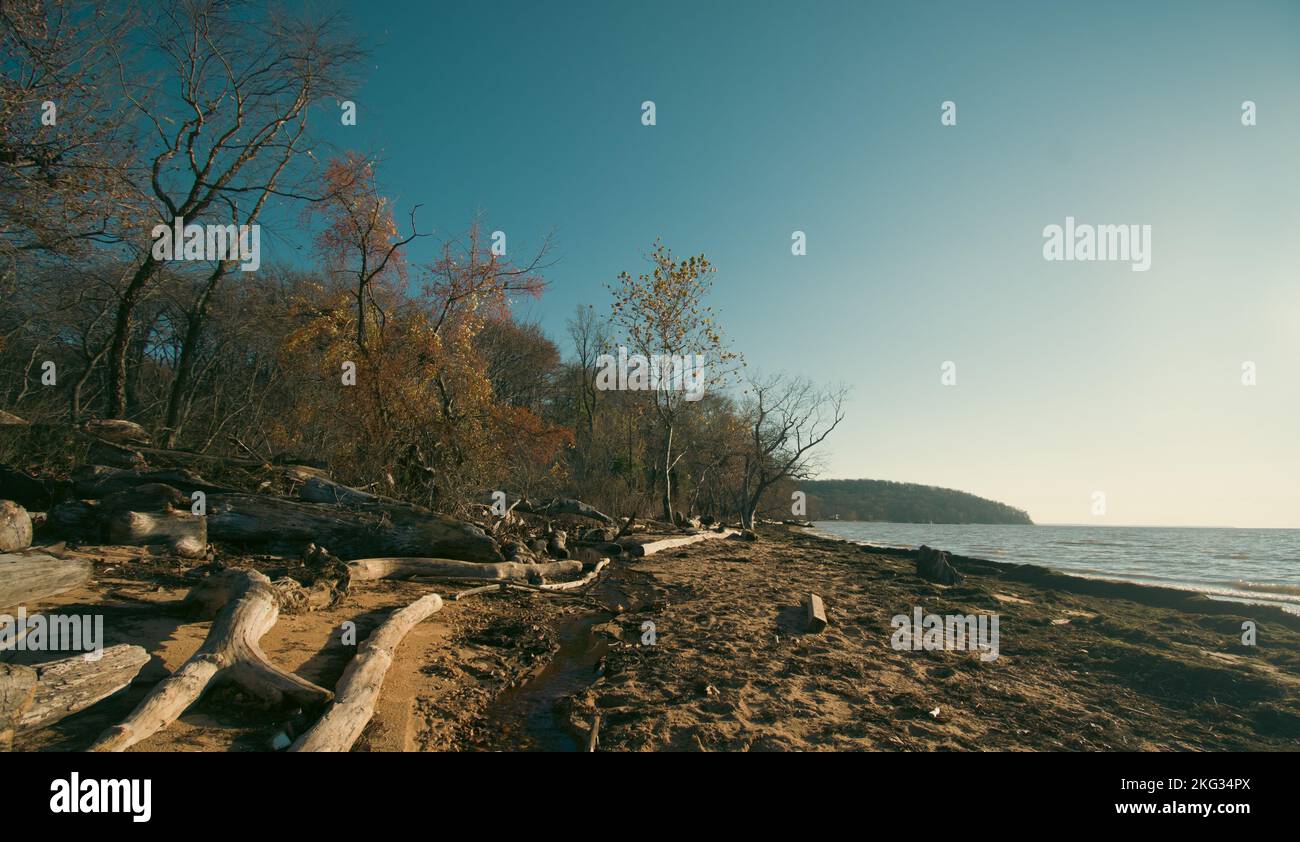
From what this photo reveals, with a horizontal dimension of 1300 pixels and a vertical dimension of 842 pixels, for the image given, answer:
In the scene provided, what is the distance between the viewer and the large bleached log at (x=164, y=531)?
7.07 m

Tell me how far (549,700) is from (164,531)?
18.3 ft

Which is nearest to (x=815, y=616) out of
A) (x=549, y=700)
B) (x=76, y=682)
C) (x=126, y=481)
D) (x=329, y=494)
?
(x=549, y=700)

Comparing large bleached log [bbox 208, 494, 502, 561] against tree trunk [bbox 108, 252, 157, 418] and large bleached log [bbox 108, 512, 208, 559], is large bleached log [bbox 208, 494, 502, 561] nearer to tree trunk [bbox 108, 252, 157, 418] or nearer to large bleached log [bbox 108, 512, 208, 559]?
large bleached log [bbox 108, 512, 208, 559]

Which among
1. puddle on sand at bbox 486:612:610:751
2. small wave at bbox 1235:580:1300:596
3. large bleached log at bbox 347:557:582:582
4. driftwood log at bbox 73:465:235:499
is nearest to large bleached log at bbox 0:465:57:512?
driftwood log at bbox 73:465:235:499

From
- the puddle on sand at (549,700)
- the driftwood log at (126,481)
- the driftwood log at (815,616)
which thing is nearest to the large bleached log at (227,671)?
the puddle on sand at (549,700)

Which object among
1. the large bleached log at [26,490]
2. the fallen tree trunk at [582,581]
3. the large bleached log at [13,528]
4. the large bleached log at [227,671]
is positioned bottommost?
the fallen tree trunk at [582,581]

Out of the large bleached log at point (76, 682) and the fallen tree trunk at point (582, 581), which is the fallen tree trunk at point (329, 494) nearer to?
the fallen tree trunk at point (582, 581)

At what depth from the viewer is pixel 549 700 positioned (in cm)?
509

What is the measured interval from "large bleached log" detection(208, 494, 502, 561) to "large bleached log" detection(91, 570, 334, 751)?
2.94m

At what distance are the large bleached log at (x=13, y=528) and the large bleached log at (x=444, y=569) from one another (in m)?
3.02

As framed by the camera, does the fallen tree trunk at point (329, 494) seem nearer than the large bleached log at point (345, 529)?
No

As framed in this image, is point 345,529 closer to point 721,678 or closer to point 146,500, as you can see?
point 146,500
